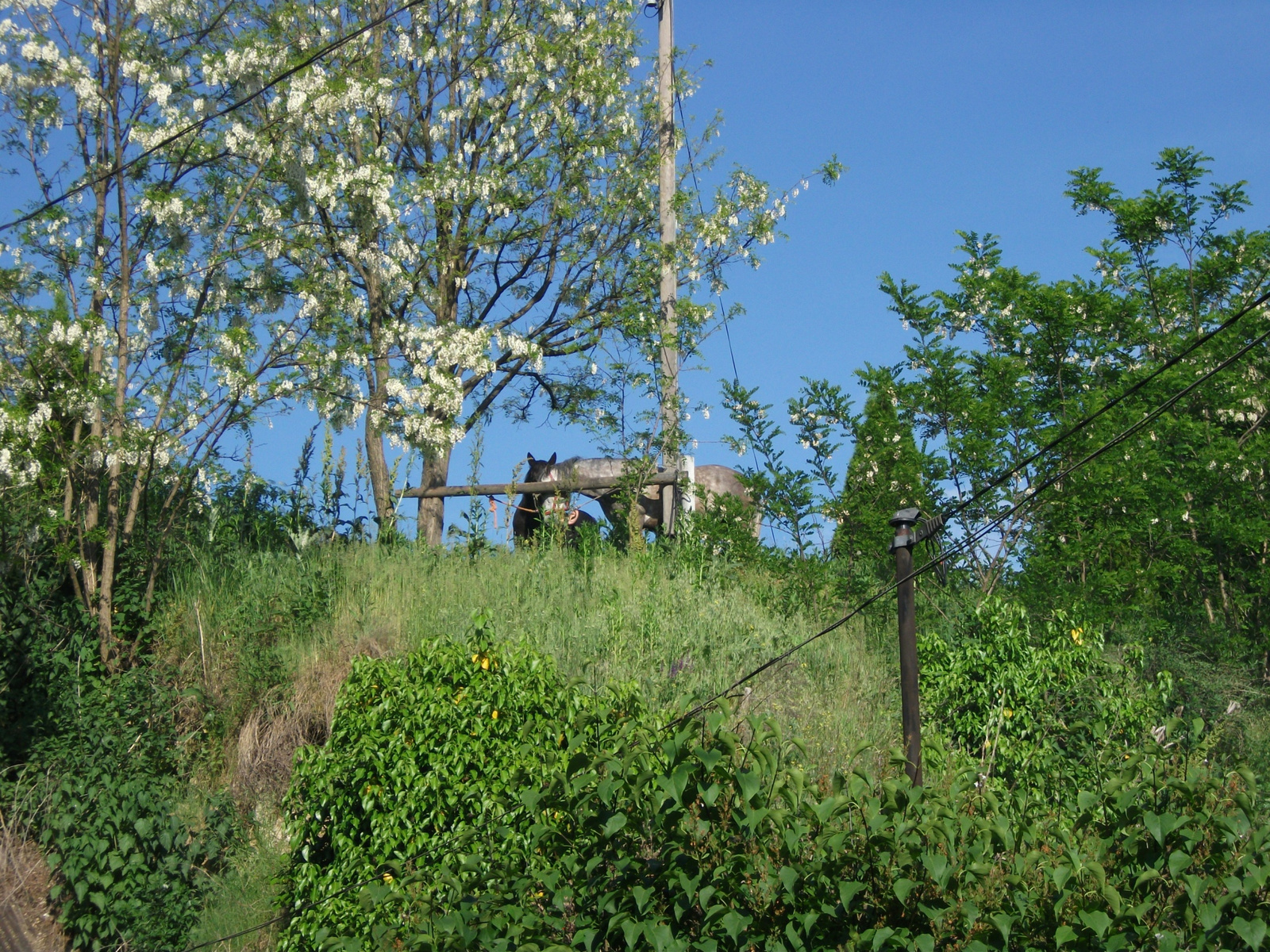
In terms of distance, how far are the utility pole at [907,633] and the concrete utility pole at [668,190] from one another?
295 inches

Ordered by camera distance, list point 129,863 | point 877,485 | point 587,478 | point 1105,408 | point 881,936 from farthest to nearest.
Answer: point 587,478
point 877,485
point 129,863
point 1105,408
point 881,936

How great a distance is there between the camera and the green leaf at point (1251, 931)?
3.31 meters

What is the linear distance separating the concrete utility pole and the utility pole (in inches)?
295

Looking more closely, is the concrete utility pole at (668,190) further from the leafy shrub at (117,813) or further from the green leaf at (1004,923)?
the green leaf at (1004,923)

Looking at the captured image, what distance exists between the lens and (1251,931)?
3346 mm

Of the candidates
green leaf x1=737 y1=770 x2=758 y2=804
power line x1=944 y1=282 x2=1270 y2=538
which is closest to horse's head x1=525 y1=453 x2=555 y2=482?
power line x1=944 y1=282 x2=1270 y2=538

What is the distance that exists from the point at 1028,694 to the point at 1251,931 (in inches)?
144

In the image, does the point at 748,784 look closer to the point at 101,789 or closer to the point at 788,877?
the point at 788,877

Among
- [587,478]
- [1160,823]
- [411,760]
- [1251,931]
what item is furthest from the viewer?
[587,478]

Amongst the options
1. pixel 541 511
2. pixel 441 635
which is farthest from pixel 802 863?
pixel 541 511

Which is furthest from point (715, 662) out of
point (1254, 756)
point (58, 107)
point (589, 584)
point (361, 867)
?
point (58, 107)

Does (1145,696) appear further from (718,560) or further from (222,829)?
(222,829)

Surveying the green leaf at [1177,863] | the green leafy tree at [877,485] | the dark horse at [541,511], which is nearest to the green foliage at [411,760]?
the green leaf at [1177,863]

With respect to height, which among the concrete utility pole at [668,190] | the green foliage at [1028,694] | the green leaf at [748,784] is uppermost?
the concrete utility pole at [668,190]
